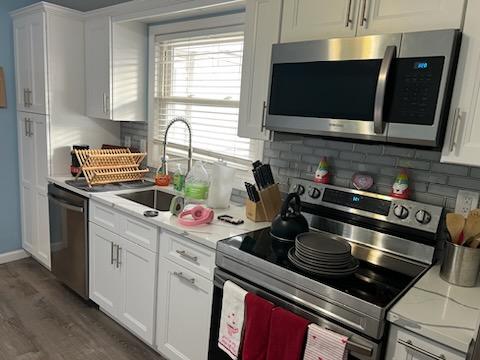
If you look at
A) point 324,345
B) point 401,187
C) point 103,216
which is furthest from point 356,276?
point 103,216

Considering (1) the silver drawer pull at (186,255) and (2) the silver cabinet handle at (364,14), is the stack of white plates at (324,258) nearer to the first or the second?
(1) the silver drawer pull at (186,255)

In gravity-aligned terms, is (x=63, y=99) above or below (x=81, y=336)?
above

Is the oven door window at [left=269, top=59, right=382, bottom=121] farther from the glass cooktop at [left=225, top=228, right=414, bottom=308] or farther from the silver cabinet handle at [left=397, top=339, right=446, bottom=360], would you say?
the silver cabinet handle at [left=397, top=339, right=446, bottom=360]

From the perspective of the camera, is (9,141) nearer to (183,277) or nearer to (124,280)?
(124,280)

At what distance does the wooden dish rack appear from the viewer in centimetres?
270

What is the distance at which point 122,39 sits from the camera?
2898mm

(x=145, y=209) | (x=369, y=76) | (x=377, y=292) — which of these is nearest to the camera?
(x=377, y=292)

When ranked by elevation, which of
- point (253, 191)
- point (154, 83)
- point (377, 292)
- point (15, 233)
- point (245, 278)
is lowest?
point (15, 233)

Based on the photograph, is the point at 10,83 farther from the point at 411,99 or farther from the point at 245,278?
the point at 411,99

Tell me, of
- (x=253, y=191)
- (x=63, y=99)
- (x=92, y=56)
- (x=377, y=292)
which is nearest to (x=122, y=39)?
(x=92, y=56)

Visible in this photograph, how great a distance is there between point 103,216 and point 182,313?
909 mm

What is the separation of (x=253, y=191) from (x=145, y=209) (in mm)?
696

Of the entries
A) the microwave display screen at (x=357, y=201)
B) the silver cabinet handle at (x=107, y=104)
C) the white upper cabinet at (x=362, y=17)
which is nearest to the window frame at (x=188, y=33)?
the silver cabinet handle at (x=107, y=104)

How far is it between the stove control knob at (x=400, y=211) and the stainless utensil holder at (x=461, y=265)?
27 cm
